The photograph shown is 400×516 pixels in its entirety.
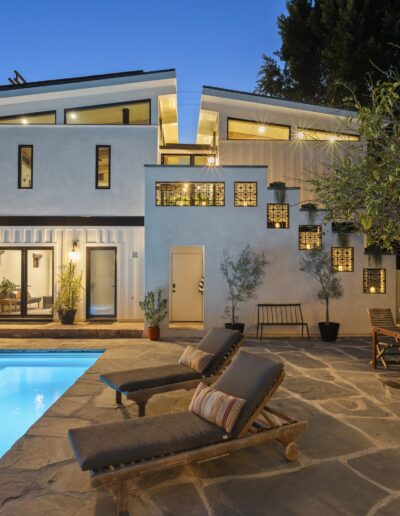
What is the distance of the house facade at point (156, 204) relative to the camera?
37.8 ft

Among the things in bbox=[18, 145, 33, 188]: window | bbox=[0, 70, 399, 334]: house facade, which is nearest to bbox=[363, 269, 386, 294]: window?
bbox=[0, 70, 399, 334]: house facade

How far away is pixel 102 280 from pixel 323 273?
695 cm

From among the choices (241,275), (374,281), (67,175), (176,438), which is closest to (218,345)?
(176,438)

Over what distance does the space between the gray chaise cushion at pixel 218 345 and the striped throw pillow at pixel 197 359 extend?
0.06m

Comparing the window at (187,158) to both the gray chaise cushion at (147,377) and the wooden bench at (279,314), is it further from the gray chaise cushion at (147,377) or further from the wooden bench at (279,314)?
the gray chaise cushion at (147,377)

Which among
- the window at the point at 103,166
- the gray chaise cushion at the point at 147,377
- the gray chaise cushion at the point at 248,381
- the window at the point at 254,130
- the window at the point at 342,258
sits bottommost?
the gray chaise cushion at the point at 147,377

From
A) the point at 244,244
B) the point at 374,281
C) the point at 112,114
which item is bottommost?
the point at 374,281

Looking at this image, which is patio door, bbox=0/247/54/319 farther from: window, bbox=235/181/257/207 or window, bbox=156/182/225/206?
window, bbox=235/181/257/207

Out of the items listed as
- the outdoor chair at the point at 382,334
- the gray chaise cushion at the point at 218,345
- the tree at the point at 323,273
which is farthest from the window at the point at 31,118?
the outdoor chair at the point at 382,334

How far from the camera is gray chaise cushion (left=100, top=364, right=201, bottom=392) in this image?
538cm

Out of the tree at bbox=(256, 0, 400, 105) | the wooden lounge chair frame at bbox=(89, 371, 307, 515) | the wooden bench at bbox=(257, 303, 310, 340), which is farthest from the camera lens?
the tree at bbox=(256, 0, 400, 105)

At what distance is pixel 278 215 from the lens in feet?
38.3

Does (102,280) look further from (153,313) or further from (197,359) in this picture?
(197,359)

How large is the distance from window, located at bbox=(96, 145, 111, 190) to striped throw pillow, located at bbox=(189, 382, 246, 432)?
33.6ft
